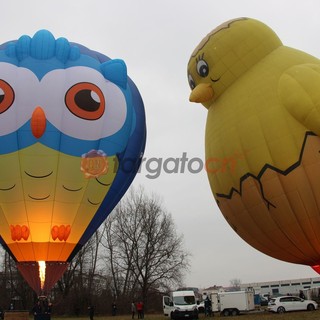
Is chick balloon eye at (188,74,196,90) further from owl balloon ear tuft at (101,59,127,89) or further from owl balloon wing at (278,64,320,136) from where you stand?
owl balloon wing at (278,64,320,136)

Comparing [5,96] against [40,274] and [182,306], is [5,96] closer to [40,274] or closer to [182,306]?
[40,274]

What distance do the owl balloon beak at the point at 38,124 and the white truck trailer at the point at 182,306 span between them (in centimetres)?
884

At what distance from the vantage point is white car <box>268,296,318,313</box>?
55.1ft

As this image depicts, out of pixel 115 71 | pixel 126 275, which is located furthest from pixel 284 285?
pixel 115 71

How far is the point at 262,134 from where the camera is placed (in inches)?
319

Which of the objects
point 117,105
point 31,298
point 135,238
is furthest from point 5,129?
point 31,298

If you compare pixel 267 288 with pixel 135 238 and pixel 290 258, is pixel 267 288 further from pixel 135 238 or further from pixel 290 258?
pixel 290 258

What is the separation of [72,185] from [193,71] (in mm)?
3382

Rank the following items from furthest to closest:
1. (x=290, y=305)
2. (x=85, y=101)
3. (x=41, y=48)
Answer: (x=290, y=305)
(x=41, y=48)
(x=85, y=101)

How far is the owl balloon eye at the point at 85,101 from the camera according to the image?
1011cm

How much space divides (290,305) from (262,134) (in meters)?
Answer: 10.9

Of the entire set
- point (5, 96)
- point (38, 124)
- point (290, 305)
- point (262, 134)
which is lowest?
point (290, 305)

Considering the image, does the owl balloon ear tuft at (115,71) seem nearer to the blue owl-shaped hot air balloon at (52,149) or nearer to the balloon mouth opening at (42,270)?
the blue owl-shaped hot air balloon at (52,149)

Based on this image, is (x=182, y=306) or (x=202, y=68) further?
(x=182, y=306)
